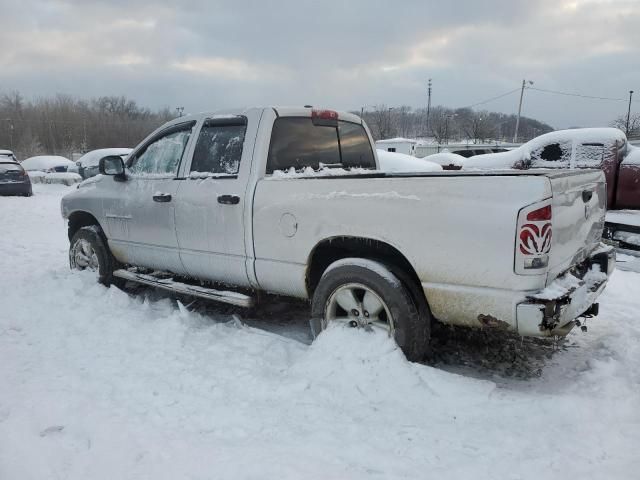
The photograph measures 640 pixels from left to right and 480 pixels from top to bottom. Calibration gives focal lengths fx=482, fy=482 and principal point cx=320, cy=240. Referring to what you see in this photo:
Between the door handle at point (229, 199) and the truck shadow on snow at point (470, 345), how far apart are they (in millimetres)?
1135

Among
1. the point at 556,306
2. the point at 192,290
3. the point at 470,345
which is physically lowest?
the point at 470,345

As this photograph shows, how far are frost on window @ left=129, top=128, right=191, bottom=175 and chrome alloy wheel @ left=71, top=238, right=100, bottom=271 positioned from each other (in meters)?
1.17

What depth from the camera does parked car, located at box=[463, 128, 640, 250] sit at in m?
8.07

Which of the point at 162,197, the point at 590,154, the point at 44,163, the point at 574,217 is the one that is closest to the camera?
the point at 574,217

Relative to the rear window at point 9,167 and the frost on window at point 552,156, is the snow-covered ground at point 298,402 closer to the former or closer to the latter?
the frost on window at point 552,156

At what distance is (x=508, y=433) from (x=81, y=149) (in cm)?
7110

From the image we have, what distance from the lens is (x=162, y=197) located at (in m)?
4.65

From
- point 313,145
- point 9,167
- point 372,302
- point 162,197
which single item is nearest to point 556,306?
point 372,302

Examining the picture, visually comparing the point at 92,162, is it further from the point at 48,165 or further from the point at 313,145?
the point at 313,145

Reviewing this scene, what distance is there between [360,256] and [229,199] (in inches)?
48.9

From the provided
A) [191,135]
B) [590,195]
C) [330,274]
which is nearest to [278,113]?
[191,135]

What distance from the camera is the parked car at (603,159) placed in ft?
26.5

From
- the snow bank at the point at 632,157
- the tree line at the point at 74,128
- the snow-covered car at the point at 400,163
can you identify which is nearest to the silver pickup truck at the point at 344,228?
the snow bank at the point at 632,157

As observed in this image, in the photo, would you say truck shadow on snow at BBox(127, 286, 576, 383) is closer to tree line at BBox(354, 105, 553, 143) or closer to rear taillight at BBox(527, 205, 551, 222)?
rear taillight at BBox(527, 205, 551, 222)
